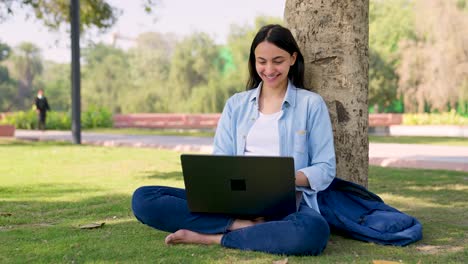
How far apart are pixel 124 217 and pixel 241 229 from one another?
1545 millimetres

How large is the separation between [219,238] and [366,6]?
2042mm

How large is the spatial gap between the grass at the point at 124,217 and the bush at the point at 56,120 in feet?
55.8

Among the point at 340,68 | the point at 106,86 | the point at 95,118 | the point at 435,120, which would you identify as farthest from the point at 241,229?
the point at 106,86

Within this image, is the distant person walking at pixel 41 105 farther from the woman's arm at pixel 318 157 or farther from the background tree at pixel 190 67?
the woman's arm at pixel 318 157

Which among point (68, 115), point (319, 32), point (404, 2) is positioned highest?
point (404, 2)

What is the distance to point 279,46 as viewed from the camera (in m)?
3.99

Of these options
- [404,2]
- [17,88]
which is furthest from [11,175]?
[17,88]

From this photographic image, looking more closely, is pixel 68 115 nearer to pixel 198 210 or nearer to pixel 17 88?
pixel 198 210

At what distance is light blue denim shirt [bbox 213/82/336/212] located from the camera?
12.9 feet

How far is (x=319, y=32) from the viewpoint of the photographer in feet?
15.7

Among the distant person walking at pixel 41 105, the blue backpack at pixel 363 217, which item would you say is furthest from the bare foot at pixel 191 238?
the distant person walking at pixel 41 105

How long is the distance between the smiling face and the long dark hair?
3 centimetres

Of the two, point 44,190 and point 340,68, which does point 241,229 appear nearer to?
point 340,68

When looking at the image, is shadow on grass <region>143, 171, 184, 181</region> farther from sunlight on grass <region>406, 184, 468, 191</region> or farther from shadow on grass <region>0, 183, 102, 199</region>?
sunlight on grass <region>406, 184, 468, 191</region>
